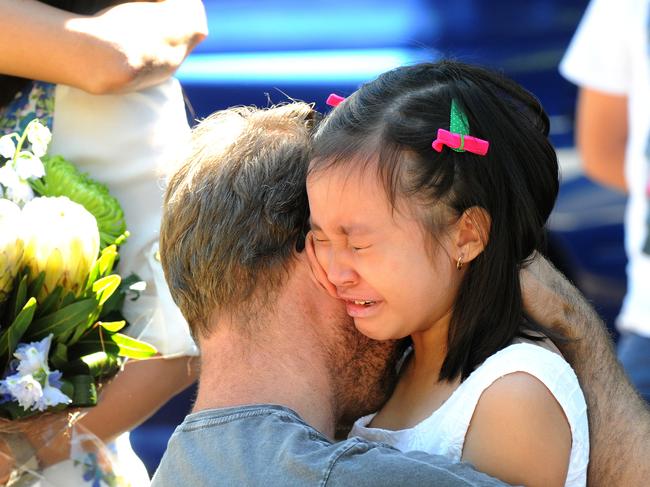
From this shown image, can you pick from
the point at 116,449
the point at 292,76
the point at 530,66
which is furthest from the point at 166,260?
the point at 530,66

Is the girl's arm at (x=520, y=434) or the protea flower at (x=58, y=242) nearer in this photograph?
the girl's arm at (x=520, y=434)

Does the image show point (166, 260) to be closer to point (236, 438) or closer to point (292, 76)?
point (236, 438)

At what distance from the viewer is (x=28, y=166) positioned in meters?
2.06

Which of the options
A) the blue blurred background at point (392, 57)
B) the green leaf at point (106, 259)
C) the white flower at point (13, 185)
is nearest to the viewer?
the white flower at point (13, 185)

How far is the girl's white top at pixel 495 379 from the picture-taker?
73.1 inches

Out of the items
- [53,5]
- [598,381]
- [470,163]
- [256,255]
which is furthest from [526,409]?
[53,5]

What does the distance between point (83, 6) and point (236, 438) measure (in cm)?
110

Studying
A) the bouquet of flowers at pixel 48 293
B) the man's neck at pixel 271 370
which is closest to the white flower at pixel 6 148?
A: the bouquet of flowers at pixel 48 293

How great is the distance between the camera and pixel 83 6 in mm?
2453

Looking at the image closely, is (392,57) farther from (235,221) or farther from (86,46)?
(235,221)

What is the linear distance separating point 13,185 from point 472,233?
80 centimetres

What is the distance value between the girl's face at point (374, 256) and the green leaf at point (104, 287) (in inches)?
16.0

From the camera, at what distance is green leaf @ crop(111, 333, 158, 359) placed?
86.7 inches

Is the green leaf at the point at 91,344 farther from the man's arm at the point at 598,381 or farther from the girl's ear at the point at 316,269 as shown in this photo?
the man's arm at the point at 598,381
